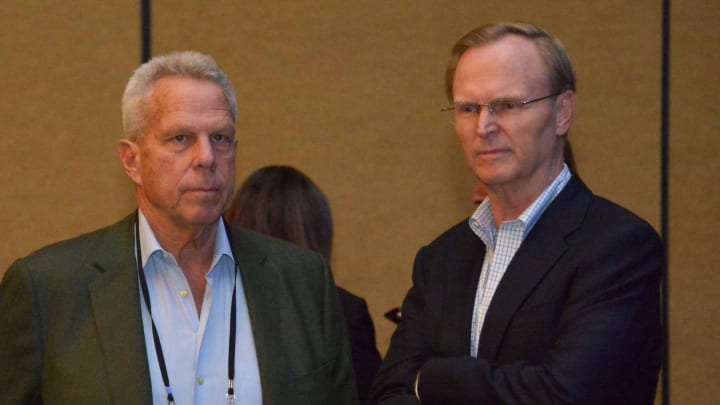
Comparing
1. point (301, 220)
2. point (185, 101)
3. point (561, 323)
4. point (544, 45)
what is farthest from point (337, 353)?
point (301, 220)

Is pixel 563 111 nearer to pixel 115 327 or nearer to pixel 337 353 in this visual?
pixel 337 353

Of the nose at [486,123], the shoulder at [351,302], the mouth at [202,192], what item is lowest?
the shoulder at [351,302]

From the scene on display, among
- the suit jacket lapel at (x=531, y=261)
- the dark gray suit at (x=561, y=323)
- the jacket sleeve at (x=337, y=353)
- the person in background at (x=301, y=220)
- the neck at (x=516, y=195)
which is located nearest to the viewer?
the dark gray suit at (x=561, y=323)

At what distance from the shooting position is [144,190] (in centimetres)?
233

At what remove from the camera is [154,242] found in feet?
7.58

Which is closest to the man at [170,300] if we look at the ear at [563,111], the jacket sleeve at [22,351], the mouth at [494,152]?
the jacket sleeve at [22,351]

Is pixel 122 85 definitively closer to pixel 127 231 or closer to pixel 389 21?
pixel 389 21

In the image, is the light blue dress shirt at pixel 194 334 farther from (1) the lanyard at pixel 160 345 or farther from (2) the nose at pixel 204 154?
(2) the nose at pixel 204 154

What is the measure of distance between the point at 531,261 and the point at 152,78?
89 cm

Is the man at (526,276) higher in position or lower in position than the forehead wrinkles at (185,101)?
lower

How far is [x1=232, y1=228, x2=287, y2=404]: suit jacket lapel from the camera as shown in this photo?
227 centimetres

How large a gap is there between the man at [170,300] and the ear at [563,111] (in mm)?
671

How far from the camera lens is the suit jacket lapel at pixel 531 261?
2191 millimetres

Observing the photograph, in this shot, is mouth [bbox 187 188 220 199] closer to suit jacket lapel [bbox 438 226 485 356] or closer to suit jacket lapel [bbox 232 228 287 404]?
Result: suit jacket lapel [bbox 232 228 287 404]
